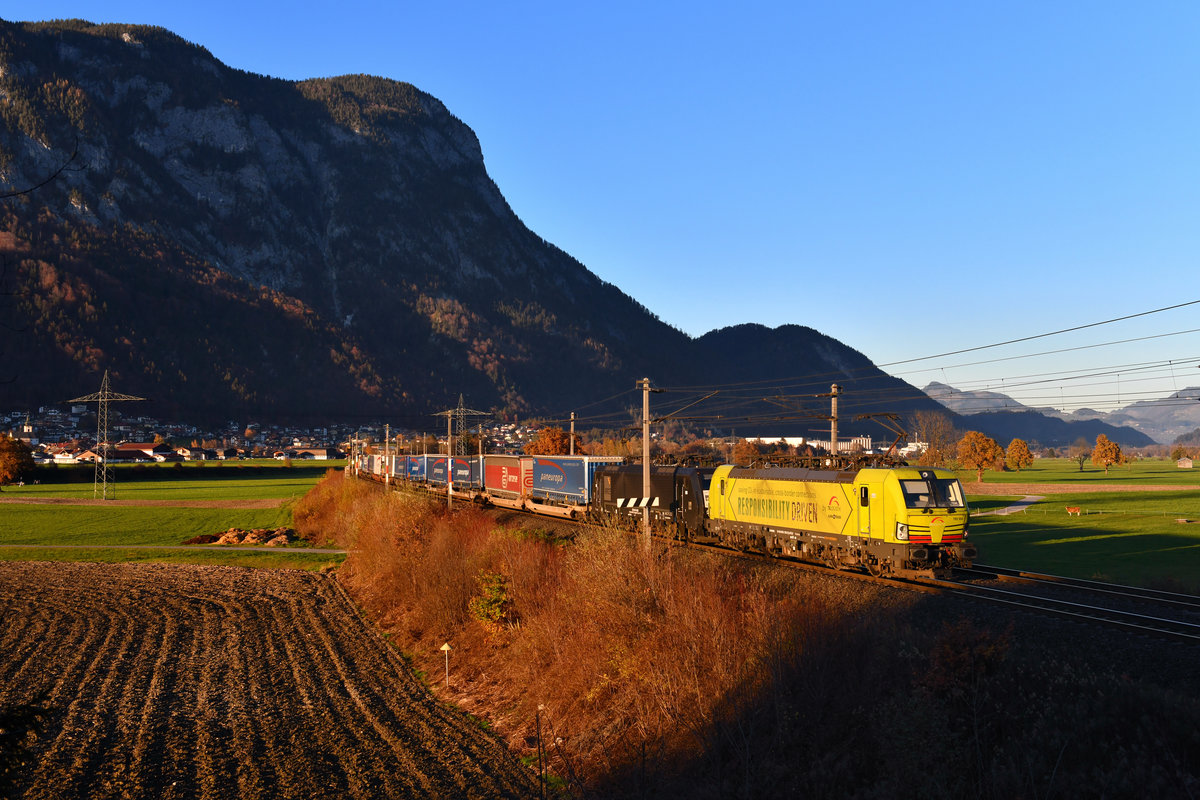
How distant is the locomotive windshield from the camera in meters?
24.3

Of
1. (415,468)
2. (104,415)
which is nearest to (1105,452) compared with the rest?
(415,468)

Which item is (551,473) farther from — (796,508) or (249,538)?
(249,538)

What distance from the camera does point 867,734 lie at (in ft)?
45.3

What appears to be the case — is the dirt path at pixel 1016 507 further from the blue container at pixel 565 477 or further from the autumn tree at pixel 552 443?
the autumn tree at pixel 552 443

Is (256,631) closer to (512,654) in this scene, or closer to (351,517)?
(512,654)

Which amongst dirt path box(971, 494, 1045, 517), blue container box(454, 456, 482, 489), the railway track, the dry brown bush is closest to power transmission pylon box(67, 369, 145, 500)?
blue container box(454, 456, 482, 489)

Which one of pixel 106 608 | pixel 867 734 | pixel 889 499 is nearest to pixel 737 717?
pixel 867 734

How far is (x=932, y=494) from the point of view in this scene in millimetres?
24500

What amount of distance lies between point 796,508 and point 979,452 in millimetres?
77270

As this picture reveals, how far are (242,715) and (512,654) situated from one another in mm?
8049

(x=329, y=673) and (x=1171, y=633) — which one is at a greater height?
(x=1171, y=633)

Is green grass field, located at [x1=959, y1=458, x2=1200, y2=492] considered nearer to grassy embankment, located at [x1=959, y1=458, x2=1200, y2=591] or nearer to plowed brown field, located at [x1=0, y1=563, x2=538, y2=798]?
grassy embankment, located at [x1=959, y1=458, x2=1200, y2=591]

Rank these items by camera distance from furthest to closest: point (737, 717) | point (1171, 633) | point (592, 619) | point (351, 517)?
1. point (351, 517)
2. point (592, 619)
3. point (1171, 633)
4. point (737, 717)

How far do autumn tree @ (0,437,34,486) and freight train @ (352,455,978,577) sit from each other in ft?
329
